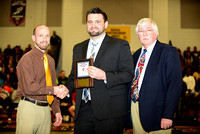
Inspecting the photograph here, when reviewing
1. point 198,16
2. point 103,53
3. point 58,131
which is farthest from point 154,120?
point 198,16

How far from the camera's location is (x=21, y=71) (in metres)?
2.68

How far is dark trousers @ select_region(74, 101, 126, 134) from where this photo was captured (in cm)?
227

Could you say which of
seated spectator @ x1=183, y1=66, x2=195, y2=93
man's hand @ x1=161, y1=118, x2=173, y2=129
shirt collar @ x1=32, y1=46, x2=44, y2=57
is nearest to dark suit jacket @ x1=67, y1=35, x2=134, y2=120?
man's hand @ x1=161, y1=118, x2=173, y2=129

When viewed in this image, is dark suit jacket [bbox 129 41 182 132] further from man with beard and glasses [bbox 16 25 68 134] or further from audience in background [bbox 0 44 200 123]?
audience in background [bbox 0 44 200 123]

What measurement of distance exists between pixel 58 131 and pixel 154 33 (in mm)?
4506

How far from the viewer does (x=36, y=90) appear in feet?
8.36

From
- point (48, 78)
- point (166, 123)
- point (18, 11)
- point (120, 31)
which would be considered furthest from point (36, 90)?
point (18, 11)

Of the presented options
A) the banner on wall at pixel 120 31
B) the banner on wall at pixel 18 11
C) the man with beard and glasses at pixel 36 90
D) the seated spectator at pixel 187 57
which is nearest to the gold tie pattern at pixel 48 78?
the man with beard and glasses at pixel 36 90

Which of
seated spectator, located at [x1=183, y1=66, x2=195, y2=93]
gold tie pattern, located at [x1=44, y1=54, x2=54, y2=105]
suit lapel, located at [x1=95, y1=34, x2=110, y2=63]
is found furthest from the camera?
seated spectator, located at [x1=183, y1=66, x2=195, y2=93]

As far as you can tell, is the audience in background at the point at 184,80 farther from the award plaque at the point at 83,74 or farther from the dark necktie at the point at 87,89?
the award plaque at the point at 83,74

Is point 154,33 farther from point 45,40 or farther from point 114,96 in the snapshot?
point 45,40

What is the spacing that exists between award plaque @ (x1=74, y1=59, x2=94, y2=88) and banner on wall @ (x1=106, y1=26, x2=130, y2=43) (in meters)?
9.77

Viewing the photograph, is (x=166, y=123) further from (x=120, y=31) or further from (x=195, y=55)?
(x=195, y=55)

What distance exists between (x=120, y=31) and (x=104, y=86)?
10.0 m
